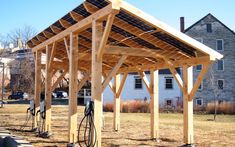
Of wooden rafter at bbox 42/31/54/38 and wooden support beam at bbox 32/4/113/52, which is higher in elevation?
wooden rafter at bbox 42/31/54/38

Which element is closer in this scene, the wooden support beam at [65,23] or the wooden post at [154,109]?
the wooden support beam at [65,23]

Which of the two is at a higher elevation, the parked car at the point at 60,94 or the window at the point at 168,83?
the window at the point at 168,83

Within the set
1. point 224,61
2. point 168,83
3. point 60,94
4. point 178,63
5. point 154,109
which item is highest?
point 224,61

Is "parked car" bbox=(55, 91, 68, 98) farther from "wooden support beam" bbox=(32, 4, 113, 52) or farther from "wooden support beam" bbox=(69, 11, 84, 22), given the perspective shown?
"wooden support beam" bbox=(69, 11, 84, 22)

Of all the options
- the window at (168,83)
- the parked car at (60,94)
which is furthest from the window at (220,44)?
the parked car at (60,94)

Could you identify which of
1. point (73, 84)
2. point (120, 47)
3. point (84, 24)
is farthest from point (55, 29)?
point (120, 47)

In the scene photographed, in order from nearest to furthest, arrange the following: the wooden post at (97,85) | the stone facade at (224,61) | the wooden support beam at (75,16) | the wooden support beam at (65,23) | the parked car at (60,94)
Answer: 1. the wooden post at (97,85)
2. the wooden support beam at (75,16)
3. the wooden support beam at (65,23)
4. the stone facade at (224,61)
5. the parked car at (60,94)

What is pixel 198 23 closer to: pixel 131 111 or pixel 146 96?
pixel 146 96

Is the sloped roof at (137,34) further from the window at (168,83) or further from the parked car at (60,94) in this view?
the parked car at (60,94)

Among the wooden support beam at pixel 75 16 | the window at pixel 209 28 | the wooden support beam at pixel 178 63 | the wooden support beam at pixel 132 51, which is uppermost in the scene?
the window at pixel 209 28

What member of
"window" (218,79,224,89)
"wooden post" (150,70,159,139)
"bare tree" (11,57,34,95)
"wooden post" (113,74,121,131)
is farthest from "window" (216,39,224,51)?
"bare tree" (11,57,34,95)

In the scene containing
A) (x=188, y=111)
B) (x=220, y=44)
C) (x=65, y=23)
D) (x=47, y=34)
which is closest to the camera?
(x=188, y=111)

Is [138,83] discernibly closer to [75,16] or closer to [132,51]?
[132,51]

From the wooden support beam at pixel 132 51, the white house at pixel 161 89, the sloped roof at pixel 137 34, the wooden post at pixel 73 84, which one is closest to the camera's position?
the sloped roof at pixel 137 34
